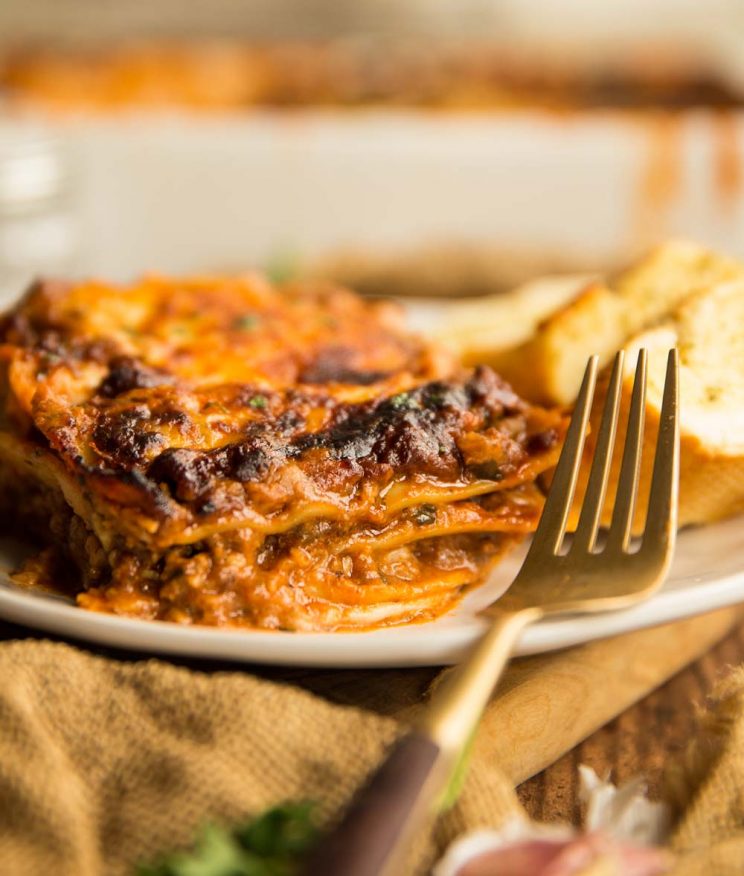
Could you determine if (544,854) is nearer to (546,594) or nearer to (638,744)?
(546,594)

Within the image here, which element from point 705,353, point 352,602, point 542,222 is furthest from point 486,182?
point 352,602

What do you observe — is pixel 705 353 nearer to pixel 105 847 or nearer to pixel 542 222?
pixel 105 847

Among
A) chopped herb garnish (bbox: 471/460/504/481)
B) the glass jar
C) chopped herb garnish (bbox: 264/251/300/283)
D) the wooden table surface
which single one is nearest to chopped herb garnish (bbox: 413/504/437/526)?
chopped herb garnish (bbox: 471/460/504/481)

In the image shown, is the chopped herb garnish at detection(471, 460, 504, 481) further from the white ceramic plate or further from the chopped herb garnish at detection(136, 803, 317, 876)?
the chopped herb garnish at detection(136, 803, 317, 876)

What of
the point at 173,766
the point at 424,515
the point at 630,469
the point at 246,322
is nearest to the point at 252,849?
the point at 173,766

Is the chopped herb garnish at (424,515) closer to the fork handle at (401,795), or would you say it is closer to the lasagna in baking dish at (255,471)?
the lasagna in baking dish at (255,471)

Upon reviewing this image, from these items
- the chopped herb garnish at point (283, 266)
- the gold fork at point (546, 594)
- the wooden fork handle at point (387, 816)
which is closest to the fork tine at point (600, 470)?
the gold fork at point (546, 594)
